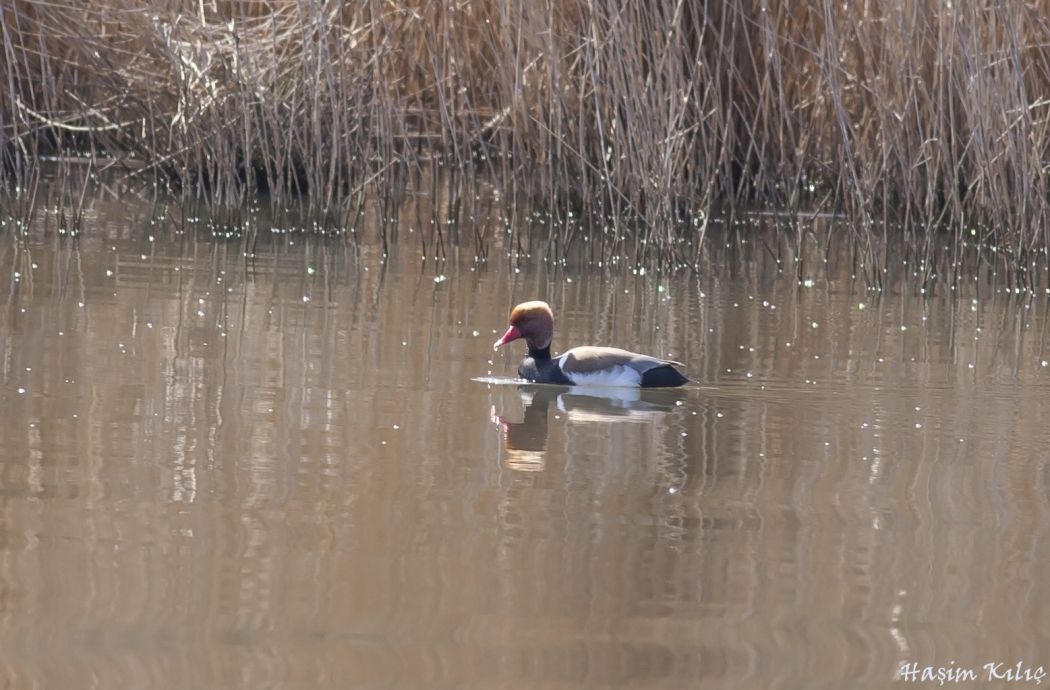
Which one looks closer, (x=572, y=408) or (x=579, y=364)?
(x=572, y=408)

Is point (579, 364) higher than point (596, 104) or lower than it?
lower

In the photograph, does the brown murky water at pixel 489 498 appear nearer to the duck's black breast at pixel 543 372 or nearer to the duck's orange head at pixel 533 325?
the duck's black breast at pixel 543 372

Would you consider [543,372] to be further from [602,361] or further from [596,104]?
[596,104]

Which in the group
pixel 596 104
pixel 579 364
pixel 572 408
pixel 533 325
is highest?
pixel 596 104

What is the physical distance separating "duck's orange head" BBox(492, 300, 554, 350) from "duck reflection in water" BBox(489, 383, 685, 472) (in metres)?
0.25

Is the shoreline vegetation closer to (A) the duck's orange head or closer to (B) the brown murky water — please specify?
(B) the brown murky water

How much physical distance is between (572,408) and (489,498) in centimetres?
170

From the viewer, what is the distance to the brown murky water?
3.50 meters

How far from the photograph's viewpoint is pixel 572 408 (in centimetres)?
635

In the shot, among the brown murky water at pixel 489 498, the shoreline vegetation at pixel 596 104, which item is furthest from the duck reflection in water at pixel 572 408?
the shoreline vegetation at pixel 596 104

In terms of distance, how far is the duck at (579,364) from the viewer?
6.49m

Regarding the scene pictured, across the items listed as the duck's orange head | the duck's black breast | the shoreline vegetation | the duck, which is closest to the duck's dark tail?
the duck

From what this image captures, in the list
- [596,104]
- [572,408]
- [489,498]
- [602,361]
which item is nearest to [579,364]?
[602,361]

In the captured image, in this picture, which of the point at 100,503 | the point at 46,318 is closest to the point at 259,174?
the point at 46,318
